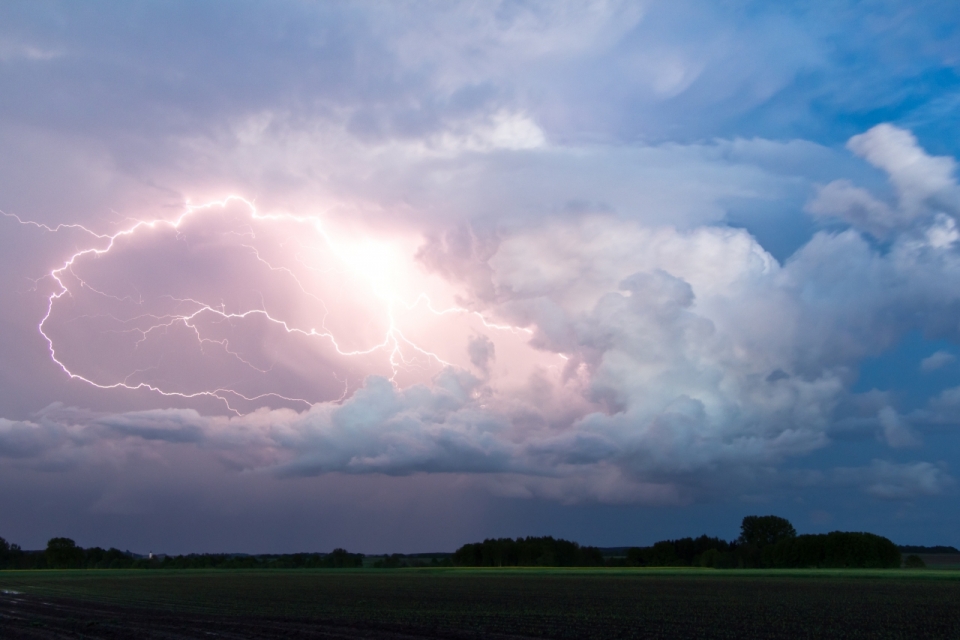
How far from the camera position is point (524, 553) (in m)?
144

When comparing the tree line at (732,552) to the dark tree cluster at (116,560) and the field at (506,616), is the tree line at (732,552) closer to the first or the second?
the dark tree cluster at (116,560)

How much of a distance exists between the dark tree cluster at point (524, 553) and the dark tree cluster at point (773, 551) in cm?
808

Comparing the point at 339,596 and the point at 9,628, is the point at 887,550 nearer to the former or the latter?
the point at 339,596

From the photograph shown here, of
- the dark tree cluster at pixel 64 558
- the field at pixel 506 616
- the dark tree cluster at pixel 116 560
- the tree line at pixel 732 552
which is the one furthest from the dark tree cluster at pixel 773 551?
the dark tree cluster at pixel 64 558

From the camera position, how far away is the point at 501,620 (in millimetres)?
27047

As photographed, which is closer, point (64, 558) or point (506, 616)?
point (506, 616)

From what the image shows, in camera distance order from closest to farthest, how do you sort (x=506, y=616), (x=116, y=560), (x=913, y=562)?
(x=506, y=616) < (x=913, y=562) < (x=116, y=560)

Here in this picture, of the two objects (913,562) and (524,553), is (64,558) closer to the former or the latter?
(524,553)

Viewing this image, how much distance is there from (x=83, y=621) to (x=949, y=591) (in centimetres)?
4491

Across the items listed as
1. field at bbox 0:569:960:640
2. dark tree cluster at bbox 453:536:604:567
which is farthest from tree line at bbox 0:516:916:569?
field at bbox 0:569:960:640

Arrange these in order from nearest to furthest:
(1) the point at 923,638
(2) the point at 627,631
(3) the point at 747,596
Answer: (1) the point at 923,638 < (2) the point at 627,631 < (3) the point at 747,596

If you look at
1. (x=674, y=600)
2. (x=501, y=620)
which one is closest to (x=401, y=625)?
(x=501, y=620)

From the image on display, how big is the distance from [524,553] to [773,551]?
4444 cm

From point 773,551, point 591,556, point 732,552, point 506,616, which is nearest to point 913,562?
point 773,551
